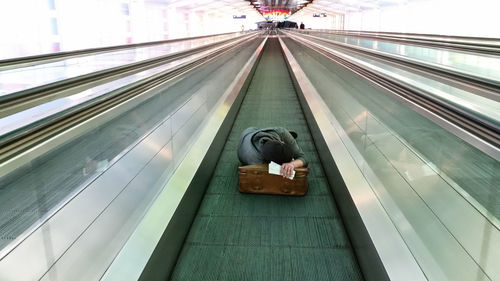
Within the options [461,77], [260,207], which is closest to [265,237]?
[260,207]

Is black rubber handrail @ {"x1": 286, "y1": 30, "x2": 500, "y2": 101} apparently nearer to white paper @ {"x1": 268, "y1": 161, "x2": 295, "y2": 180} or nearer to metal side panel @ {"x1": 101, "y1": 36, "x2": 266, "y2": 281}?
white paper @ {"x1": 268, "y1": 161, "x2": 295, "y2": 180}

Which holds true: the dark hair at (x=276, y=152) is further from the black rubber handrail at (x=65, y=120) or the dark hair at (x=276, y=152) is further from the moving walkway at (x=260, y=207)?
the black rubber handrail at (x=65, y=120)

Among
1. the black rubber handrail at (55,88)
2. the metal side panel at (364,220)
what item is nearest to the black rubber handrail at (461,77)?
the metal side panel at (364,220)

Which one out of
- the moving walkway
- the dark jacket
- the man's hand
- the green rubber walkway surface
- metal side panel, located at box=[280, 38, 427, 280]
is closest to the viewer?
the moving walkway

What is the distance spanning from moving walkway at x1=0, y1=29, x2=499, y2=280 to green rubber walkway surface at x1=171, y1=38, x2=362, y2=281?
13 millimetres

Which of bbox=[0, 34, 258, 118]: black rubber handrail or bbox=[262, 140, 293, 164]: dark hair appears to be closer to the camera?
bbox=[0, 34, 258, 118]: black rubber handrail

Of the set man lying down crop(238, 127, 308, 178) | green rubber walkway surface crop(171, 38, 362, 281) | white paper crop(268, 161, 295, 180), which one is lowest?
green rubber walkway surface crop(171, 38, 362, 281)

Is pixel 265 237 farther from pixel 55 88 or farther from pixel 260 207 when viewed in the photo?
pixel 55 88

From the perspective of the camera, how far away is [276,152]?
4059 millimetres

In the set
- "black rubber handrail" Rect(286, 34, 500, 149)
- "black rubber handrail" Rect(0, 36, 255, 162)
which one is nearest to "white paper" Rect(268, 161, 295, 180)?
"black rubber handrail" Rect(286, 34, 500, 149)

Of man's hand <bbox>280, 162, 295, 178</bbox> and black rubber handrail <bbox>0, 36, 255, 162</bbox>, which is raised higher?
black rubber handrail <bbox>0, 36, 255, 162</bbox>

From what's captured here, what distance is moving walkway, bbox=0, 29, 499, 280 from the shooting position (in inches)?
80.2

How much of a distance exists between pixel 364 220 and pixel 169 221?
1396 millimetres

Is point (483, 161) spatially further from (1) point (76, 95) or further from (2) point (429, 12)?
(2) point (429, 12)
